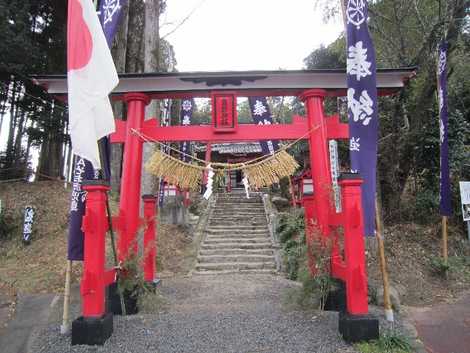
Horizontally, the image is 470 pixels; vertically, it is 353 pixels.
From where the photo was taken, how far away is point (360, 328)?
13.3ft

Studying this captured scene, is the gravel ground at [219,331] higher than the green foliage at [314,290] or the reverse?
the reverse

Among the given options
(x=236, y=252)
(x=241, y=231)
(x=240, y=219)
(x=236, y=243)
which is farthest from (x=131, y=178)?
(x=240, y=219)

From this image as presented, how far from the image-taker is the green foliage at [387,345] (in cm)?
390

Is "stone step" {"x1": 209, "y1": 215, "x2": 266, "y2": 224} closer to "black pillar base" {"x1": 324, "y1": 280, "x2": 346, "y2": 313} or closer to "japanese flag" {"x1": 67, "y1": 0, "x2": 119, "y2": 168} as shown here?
"black pillar base" {"x1": 324, "y1": 280, "x2": 346, "y2": 313}

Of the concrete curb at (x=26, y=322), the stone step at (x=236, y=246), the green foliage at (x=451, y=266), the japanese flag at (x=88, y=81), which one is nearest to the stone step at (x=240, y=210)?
the stone step at (x=236, y=246)

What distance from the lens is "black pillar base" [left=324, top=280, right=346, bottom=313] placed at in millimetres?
4683

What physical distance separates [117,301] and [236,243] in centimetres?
613

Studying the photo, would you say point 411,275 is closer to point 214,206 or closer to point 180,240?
point 180,240

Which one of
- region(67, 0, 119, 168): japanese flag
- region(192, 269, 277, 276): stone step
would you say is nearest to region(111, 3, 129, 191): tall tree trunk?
region(192, 269, 277, 276): stone step

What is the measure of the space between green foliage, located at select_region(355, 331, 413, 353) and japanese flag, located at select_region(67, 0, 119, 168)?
3476 millimetres

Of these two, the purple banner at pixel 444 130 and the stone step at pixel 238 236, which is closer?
the purple banner at pixel 444 130

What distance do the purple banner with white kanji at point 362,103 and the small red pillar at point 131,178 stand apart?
2.99 metres

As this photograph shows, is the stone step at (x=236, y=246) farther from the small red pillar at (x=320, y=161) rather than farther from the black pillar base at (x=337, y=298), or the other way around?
the small red pillar at (x=320, y=161)

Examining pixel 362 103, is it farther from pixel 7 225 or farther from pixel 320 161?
pixel 7 225
